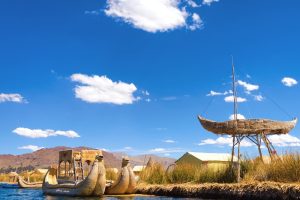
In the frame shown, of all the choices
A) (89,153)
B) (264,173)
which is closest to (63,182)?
(89,153)

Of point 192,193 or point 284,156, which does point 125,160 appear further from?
point 284,156

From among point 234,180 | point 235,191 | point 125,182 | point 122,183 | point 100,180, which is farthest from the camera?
point 122,183

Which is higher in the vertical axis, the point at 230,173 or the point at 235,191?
the point at 230,173

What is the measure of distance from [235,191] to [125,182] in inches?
310

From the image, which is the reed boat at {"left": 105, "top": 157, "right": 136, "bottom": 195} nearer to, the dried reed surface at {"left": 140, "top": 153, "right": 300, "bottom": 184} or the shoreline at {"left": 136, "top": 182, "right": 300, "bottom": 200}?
the shoreline at {"left": 136, "top": 182, "right": 300, "bottom": 200}

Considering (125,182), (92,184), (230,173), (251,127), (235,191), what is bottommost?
(235,191)

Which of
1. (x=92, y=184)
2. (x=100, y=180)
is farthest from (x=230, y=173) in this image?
(x=92, y=184)

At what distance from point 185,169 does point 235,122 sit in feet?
14.2

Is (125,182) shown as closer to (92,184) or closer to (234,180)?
(92,184)

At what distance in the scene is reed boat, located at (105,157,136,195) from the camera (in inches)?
995

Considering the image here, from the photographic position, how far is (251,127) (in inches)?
904

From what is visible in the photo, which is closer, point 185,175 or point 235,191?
point 235,191

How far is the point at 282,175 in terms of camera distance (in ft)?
62.8

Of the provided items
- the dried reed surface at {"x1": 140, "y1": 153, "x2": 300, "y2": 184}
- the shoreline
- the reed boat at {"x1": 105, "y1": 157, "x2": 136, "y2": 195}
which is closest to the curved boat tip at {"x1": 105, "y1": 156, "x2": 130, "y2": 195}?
the reed boat at {"x1": 105, "y1": 157, "x2": 136, "y2": 195}
